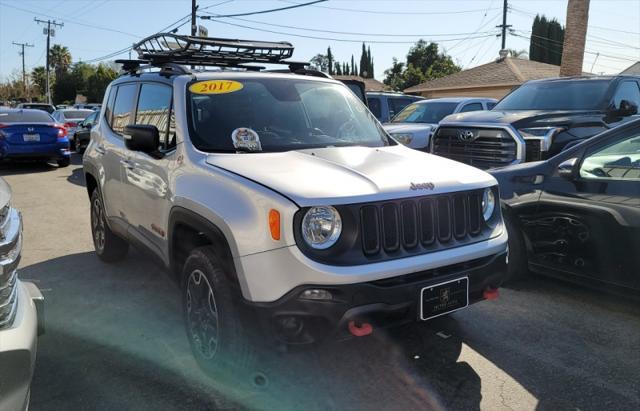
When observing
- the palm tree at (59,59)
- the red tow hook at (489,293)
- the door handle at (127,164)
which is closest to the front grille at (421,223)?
the red tow hook at (489,293)

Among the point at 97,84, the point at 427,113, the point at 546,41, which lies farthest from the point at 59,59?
the point at 427,113

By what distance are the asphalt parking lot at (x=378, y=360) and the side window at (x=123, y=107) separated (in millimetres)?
1508

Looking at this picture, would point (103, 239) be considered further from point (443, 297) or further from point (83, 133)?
point (83, 133)

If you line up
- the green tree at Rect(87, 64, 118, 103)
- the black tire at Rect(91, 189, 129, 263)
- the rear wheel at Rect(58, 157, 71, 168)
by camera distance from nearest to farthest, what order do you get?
the black tire at Rect(91, 189, 129, 263), the rear wheel at Rect(58, 157, 71, 168), the green tree at Rect(87, 64, 118, 103)

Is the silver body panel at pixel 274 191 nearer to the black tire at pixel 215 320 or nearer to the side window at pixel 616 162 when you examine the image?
the black tire at pixel 215 320

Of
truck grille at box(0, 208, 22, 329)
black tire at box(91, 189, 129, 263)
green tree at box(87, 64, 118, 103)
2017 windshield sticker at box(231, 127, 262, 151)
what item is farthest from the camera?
green tree at box(87, 64, 118, 103)

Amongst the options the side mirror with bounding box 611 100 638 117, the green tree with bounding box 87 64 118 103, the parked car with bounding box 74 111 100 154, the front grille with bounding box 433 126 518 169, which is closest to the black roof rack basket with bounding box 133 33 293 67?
the front grille with bounding box 433 126 518 169

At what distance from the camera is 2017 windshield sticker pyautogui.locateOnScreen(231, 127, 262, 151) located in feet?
11.7

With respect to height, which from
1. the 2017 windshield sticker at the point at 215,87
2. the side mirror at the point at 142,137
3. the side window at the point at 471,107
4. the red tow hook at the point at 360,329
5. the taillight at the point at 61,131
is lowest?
the red tow hook at the point at 360,329

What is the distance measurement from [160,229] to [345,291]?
1801 mm

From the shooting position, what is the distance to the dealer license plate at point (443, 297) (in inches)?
113

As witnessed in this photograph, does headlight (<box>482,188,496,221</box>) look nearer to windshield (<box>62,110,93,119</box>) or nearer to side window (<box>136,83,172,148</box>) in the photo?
side window (<box>136,83,172,148</box>)

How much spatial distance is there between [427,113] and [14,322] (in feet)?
32.0

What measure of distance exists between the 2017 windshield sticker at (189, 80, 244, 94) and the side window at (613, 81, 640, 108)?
5.78 meters
